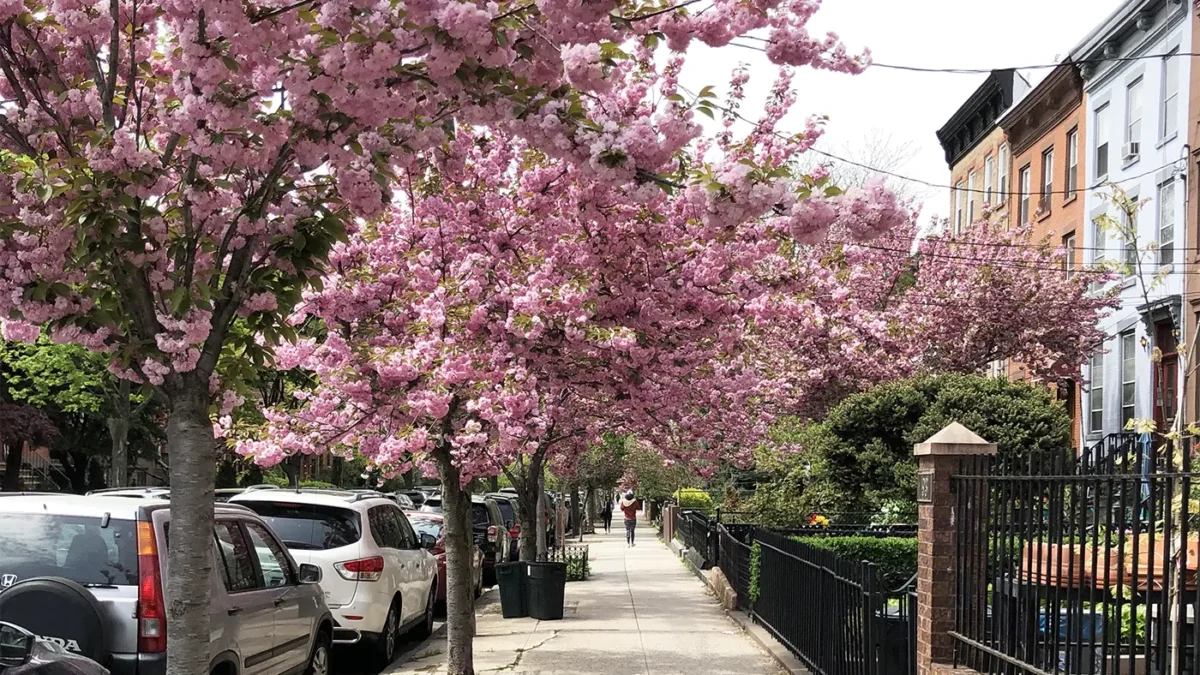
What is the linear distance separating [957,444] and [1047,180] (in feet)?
88.3

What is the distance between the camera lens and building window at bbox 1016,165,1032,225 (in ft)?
110

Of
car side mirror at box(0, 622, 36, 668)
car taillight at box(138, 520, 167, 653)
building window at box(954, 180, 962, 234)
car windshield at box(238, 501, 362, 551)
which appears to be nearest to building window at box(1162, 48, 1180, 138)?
building window at box(954, 180, 962, 234)

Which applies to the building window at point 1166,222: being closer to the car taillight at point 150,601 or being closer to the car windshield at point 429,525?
the car windshield at point 429,525

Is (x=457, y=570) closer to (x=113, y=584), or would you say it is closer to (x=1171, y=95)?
(x=113, y=584)

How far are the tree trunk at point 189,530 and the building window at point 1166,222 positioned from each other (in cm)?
2261

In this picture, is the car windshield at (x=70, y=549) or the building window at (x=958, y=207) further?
the building window at (x=958, y=207)

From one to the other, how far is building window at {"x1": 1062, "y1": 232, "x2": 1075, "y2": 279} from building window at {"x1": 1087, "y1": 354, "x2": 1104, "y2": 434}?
2.14 meters

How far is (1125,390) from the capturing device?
27.2 meters

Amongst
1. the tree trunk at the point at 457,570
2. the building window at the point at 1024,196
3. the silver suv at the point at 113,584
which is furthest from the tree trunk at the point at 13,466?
the silver suv at the point at 113,584

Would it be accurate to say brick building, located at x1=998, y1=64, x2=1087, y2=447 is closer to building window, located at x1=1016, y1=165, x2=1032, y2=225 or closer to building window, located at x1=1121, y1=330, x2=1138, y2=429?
building window, located at x1=1016, y1=165, x2=1032, y2=225

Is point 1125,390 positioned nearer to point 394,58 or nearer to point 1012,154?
A: point 1012,154

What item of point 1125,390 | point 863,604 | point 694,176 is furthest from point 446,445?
point 1125,390

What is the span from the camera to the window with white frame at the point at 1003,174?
34.8 metres

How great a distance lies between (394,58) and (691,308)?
528cm
